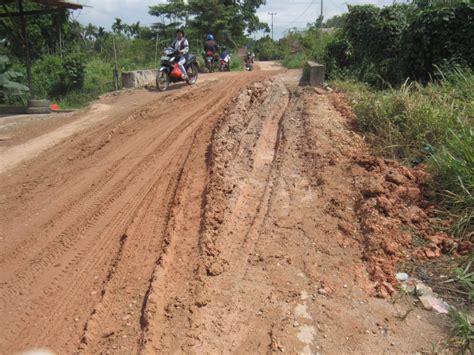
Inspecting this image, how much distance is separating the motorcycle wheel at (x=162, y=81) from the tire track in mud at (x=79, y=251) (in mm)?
5347

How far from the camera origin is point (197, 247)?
3.77 m

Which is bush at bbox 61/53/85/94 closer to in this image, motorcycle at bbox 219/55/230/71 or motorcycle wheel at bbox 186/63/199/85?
motorcycle wheel at bbox 186/63/199/85

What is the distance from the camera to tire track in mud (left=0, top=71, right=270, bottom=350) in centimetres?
300

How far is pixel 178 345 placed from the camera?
2715 millimetres

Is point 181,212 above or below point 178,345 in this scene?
above

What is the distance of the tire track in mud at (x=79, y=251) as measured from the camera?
300 centimetres

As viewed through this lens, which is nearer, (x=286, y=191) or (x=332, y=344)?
(x=332, y=344)

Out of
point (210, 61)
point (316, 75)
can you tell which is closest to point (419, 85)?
point (316, 75)

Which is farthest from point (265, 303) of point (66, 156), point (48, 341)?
point (66, 156)

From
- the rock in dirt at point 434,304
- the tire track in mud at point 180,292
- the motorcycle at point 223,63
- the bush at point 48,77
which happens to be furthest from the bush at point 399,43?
the bush at point 48,77

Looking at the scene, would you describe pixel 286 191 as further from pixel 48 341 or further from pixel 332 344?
pixel 48 341

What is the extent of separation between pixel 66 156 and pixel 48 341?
4352 mm

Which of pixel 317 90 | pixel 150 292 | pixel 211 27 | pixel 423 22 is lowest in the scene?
pixel 150 292

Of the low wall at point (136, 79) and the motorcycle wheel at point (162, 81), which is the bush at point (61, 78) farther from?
the motorcycle wheel at point (162, 81)
